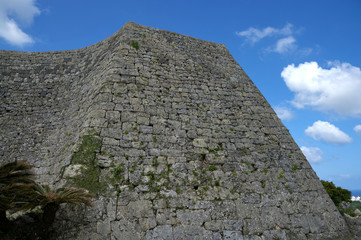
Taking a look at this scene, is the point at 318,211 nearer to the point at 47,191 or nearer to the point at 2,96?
the point at 47,191

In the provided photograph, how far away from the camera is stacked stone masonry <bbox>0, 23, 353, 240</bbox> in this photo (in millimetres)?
5180

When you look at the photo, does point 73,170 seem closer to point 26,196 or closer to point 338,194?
point 26,196

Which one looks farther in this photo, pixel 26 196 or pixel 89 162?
pixel 89 162

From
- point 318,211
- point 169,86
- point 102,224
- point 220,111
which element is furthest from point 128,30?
point 318,211

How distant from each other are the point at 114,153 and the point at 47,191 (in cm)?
161

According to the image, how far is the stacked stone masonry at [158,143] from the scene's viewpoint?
17.0ft

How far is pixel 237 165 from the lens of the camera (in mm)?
6594

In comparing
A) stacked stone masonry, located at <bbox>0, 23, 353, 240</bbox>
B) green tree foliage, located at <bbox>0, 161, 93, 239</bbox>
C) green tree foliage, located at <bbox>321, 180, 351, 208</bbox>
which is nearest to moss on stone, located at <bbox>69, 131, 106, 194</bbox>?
stacked stone masonry, located at <bbox>0, 23, 353, 240</bbox>

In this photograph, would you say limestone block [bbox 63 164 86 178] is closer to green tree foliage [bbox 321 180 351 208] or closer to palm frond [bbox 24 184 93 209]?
palm frond [bbox 24 184 93 209]

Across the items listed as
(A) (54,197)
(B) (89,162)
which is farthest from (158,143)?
(A) (54,197)

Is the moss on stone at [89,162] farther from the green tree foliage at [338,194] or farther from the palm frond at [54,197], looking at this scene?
the green tree foliage at [338,194]

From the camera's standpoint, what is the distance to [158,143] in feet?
20.3

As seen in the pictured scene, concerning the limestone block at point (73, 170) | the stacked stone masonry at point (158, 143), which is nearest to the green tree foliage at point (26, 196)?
the stacked stone masonry at point (158, 143)

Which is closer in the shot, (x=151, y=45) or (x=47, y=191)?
(x=47, y=191)
